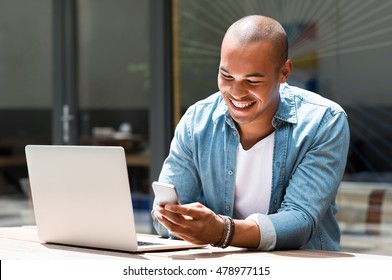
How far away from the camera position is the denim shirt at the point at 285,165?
2.28 m

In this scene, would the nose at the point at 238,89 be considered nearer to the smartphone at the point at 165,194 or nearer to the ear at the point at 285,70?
the ear at the point at 285,70

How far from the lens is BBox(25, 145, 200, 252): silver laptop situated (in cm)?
211

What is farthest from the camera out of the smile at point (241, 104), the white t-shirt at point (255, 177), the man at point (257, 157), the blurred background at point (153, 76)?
the blurred background at point (153, 76)

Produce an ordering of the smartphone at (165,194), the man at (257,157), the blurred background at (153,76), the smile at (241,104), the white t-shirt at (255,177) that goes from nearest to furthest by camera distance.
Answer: the smartphone at (165,194) → the man at (257,157) → the smile at (241,104) → the white t-shirt at (255,177) → the blurred background at (153,76)

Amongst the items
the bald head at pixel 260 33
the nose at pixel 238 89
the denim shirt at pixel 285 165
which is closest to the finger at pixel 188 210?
the denim shirt at pixel 285 165

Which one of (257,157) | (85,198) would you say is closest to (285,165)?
(257,157)

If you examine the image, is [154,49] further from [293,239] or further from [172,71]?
[293,239]

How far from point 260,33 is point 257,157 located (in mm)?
361

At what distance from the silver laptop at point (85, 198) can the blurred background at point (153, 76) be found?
253 cm

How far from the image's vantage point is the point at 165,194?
6.88 feet

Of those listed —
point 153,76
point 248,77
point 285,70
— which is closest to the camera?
point 248,77

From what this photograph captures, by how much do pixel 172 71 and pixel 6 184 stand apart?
169 centimetres

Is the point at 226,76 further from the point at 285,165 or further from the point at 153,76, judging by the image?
the point at 153,76

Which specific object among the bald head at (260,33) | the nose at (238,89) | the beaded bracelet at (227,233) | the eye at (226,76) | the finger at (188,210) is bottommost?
the beaded bracelet at (227,233)
